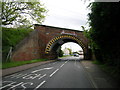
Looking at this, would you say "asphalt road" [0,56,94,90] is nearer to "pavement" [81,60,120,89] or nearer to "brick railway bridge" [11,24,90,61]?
"pavement" [81,60,120,89]

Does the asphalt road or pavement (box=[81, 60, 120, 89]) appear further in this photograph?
the asphalt road

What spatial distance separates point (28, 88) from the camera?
6.05 meters

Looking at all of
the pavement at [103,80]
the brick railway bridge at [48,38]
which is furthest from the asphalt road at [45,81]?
the brick railway bridge at [48,38]

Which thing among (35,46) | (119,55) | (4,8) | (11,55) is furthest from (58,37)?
(119,55)

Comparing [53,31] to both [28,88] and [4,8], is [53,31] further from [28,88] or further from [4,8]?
[28,88]

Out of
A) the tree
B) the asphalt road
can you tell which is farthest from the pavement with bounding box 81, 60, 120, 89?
the tree

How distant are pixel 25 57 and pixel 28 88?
69.9 feet

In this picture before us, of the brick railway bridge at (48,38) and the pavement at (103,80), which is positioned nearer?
the pavement at (103,80)

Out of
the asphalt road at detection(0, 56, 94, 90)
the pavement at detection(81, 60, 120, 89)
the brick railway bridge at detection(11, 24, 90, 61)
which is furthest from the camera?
the brick railway bridge at detection(11, 24, 90, 61)

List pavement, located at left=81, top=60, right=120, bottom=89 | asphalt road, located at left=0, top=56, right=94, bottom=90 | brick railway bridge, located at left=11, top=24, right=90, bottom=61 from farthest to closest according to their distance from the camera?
brick railway bridge, located at left=11, top=24, right=90, bottom=61
asphalt road, located at left=0, top=56, right=94, bottom=90
pavement, located at left=81, top=60, right=120, bottom=89

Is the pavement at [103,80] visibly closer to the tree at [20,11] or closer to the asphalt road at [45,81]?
the asphalt road at [45,81]

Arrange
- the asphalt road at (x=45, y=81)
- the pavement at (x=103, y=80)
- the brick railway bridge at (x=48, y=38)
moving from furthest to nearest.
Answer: the brick railway bridge at (x=48, y=38) < the asphalt road at (x=45, y=81) < the pavement at (x=103, y=80)

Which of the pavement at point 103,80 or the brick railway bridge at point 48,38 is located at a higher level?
the brick railway bridge at point 48,38

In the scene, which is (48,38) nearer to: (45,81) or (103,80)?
(45,81)
